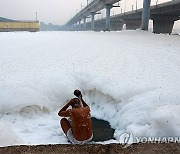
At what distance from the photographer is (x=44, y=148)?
340 centimetres

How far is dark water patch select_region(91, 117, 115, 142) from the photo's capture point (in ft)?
18.9

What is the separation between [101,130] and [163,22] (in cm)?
3617

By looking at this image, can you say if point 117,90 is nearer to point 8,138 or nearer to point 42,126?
point 42,126

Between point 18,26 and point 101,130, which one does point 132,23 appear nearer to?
point 18,26

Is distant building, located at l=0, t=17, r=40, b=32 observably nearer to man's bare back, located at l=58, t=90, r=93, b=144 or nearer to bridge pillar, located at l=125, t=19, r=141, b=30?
bridge pillar, located at l=125, t=19, r=141, b=30

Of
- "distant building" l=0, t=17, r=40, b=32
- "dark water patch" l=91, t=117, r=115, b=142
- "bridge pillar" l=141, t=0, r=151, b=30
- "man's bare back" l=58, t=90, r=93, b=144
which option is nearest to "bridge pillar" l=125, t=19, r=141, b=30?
"distant building" l=0, t=17, r=40, b=32

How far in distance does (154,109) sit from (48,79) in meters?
3.85

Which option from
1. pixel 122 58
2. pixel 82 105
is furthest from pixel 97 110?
pixel 122 58

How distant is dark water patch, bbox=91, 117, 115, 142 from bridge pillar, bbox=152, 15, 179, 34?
1396 inches

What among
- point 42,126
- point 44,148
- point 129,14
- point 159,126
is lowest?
point 42,126

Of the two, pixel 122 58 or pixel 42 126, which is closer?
pixel 42 126

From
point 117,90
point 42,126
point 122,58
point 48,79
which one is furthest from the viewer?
point 122,58

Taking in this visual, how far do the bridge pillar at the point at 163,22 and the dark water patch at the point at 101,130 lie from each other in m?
35.5

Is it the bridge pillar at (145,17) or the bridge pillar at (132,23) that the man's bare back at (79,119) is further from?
the bridge pillar at (132,23)
